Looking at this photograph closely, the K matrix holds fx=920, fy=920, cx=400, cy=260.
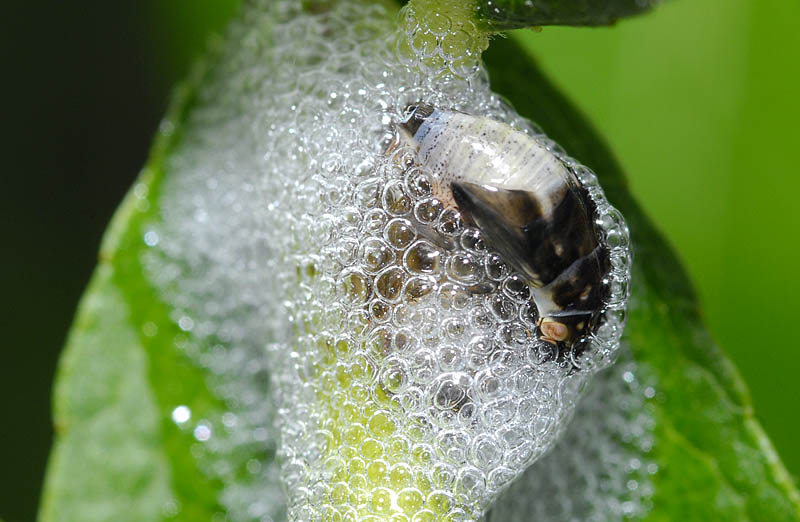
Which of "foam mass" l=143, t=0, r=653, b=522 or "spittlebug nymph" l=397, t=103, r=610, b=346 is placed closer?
"spittlebug nymph" l=397, t=103, r=610, b=346

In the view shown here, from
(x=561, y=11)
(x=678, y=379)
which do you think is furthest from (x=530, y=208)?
(x=678, y=379)

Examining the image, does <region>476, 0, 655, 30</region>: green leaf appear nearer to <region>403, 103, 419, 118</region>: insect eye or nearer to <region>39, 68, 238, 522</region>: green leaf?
<region>403, 103, 419, 118</region>: insect eye

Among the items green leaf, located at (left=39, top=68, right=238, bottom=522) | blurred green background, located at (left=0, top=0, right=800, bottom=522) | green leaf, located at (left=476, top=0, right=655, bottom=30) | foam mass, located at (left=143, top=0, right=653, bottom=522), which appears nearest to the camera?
green leaf, located at (left=476, top=0, right=655, bottom=30)

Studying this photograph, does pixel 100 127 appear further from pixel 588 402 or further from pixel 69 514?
pixel 588 402

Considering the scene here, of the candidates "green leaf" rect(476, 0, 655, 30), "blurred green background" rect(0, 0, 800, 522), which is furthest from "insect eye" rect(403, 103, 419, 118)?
"blurred green background" rect(0, 0, 800, 522)

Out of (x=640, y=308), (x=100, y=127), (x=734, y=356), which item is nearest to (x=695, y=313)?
(x=640, y=308)

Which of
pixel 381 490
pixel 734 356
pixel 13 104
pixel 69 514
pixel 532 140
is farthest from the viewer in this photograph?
pixel 13 104

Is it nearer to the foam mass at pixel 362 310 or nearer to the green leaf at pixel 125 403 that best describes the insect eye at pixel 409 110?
the foam mass at pixel 362 310
